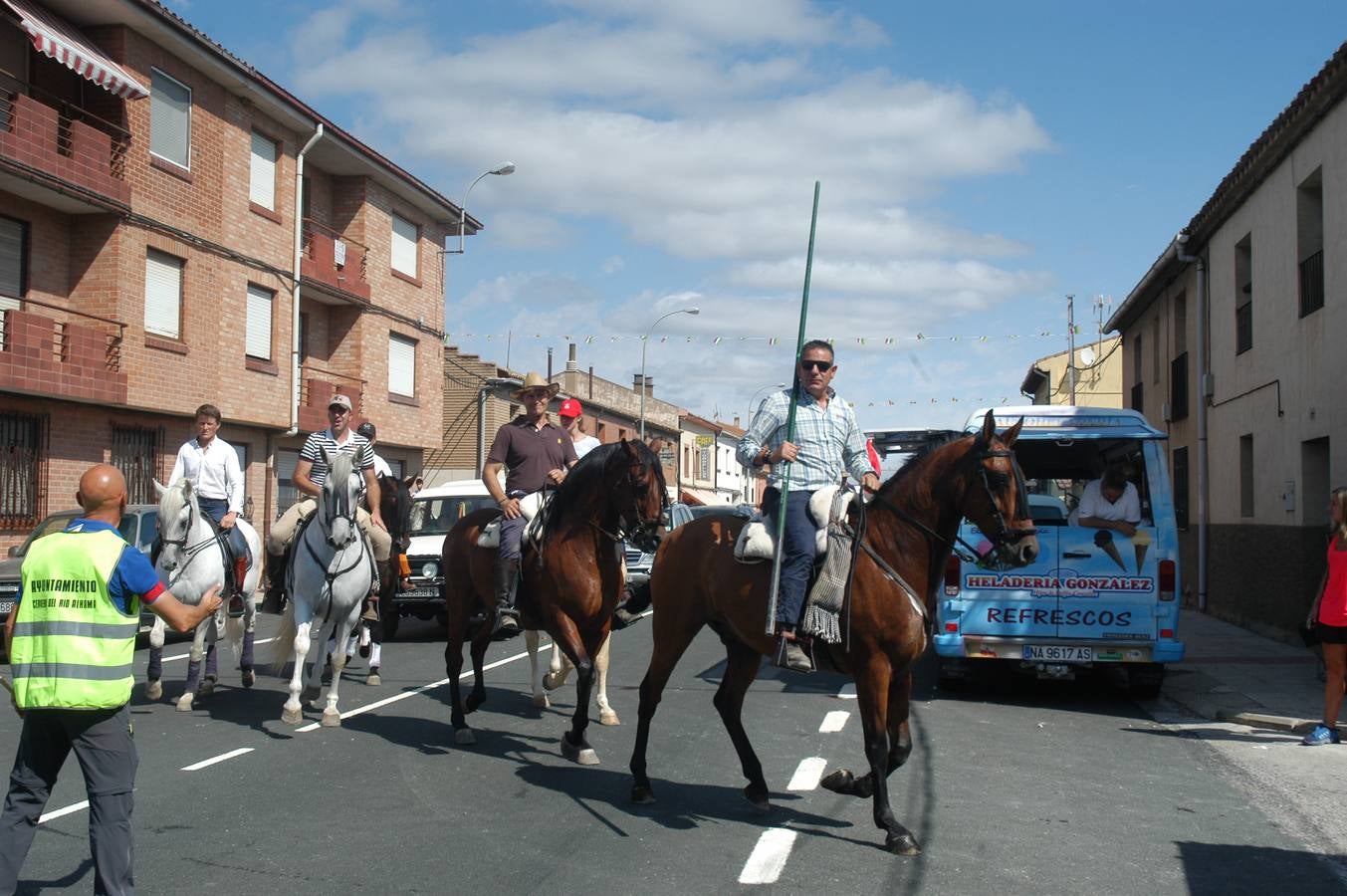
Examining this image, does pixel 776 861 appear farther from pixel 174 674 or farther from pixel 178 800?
pixel 174 674

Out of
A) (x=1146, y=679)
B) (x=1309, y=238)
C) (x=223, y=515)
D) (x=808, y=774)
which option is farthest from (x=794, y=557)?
(x=1309, y=238)

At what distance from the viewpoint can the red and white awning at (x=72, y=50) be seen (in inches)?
742

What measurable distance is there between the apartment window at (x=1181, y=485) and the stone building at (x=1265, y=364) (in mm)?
49

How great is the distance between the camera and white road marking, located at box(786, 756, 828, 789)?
24.4 ft

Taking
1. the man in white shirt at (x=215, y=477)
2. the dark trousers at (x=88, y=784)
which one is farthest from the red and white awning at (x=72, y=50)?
the dark trousers at (x=88, y=784)

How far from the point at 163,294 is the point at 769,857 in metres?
21.2

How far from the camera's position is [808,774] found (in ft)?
25.5

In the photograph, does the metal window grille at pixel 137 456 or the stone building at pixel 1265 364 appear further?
the metal window grille at pixel 137 456

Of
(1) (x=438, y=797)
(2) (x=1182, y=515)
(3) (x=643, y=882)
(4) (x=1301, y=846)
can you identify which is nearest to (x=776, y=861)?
(3) (x=643, y=882)

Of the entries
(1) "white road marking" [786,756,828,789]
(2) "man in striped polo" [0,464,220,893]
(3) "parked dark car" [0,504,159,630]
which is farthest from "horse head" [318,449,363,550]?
(3) "parked dark car" [0,504,159,630]

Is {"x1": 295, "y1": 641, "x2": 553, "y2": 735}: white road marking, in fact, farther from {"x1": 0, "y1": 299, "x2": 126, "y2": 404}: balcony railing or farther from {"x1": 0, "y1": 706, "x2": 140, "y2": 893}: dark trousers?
{"x1": 0, "y1": 299, "x2": 126, "y2": 404}: balcony railing

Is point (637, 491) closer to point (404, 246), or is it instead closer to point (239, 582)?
point (239, 582)

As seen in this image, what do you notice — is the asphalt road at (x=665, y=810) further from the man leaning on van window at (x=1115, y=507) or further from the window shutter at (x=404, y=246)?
the window shutter at (x=404, y=246)

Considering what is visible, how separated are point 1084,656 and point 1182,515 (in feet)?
48.5
